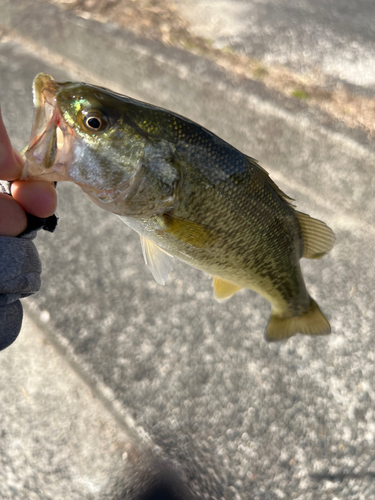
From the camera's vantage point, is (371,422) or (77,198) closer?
(371,422)

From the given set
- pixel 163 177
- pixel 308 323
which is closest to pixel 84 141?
pixel 163 177

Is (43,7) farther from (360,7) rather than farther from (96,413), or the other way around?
(96,413)

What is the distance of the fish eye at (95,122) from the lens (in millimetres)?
903

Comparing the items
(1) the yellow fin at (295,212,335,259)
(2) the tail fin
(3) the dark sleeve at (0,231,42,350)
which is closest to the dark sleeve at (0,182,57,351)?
(3) the dark sleeve at (0,231,42,350)

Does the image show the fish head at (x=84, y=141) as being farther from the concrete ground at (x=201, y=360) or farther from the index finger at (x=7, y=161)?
the concrete ground at (x=201, y=360)

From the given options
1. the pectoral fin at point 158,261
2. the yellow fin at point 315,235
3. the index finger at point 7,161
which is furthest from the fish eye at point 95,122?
the yellow fin at point 315,235

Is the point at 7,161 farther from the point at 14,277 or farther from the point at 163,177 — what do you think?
the point at 163,177

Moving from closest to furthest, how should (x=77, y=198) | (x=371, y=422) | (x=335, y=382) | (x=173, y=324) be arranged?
(x=371, y=422) < (x=335, y=382) < (x=173, y=324) < (x=77, y=198)

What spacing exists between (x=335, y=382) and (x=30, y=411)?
1336mm

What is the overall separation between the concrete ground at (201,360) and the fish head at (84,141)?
98cm

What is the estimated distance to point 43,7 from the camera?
3.00m

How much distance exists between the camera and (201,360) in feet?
5.53

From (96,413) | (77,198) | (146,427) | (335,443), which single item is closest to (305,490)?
(335,443)

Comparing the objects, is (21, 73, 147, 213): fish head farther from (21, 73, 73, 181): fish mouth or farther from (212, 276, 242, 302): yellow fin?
(212, 276, 242, 302): yellow fin
